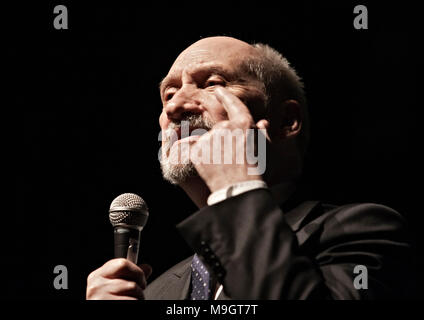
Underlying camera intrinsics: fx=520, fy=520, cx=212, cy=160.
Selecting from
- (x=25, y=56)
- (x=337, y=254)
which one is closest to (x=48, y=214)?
(x=25, y=56)

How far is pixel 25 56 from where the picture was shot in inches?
104

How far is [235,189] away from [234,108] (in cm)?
29

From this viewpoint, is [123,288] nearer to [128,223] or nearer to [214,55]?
[128,223]

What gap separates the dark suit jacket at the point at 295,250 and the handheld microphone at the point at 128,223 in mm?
296

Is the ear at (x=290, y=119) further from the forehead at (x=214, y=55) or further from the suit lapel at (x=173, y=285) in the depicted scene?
the suit lapel at (x=173, y=285)

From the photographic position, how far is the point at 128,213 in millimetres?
1538

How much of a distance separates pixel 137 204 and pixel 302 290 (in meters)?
0.63

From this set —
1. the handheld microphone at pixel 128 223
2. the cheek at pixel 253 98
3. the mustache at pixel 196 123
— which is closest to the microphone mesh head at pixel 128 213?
the handheld microphone at pixel 128 223

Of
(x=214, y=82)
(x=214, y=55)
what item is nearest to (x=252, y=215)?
(x=214, y=82)

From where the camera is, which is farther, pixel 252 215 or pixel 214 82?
pixel 214 82

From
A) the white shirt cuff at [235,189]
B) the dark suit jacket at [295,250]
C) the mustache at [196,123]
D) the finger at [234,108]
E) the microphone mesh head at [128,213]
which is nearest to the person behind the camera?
the dark suit jacket at [295,250]

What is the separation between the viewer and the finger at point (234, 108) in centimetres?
140

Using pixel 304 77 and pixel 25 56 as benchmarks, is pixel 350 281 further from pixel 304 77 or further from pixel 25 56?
pixel 25 56

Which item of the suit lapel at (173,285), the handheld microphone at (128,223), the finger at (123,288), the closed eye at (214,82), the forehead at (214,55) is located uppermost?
the forehead at (214,55)
